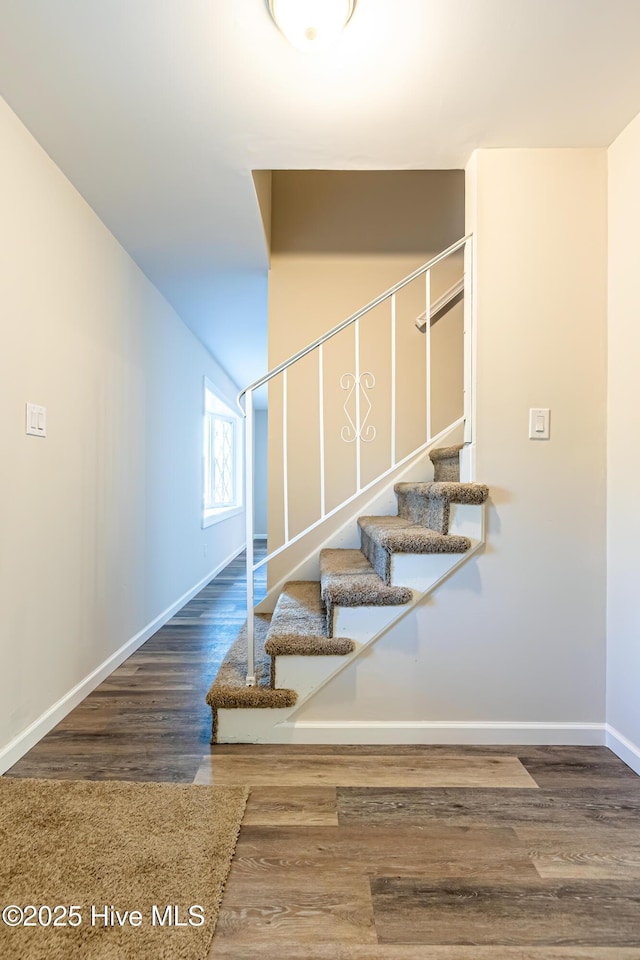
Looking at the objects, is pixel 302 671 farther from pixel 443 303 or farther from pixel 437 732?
pixel 443 303

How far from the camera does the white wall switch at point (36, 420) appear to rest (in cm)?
177

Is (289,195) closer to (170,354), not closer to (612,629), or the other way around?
(170,354)

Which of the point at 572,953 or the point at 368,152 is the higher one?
the point at 368,152

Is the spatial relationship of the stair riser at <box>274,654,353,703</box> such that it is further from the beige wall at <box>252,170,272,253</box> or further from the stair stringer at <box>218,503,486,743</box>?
the beige wall at <box>252,170,272,253</box>

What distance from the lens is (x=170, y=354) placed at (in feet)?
11.4

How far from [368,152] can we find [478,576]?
64.0 inches

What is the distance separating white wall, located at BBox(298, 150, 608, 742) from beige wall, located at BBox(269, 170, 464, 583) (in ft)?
3.01

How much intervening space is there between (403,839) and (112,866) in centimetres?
73

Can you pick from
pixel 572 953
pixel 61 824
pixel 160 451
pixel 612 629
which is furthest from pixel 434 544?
pixel 160 451

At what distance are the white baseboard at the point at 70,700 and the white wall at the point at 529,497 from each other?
1.03 meters

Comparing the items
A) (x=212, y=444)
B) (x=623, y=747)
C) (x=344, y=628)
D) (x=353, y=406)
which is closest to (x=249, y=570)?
(x=344, y=628)

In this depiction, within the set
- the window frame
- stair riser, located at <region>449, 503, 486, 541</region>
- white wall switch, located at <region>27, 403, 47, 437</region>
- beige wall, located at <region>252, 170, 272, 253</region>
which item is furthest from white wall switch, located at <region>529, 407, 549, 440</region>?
the window frame

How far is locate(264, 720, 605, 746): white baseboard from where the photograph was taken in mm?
1790

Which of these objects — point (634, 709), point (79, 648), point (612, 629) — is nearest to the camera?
point (634, 709)
